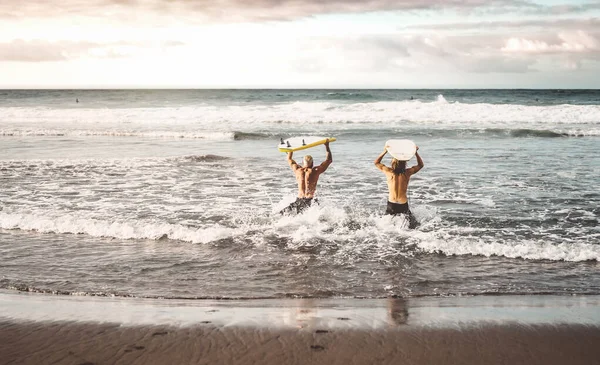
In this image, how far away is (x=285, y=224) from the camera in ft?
31.9

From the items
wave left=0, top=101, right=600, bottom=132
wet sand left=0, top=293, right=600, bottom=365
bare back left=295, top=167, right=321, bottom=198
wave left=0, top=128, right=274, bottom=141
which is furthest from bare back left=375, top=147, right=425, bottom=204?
wave left=0, top=101, right=600, bottom=132

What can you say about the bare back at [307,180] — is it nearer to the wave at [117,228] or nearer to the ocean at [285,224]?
the ocean at [285,224]

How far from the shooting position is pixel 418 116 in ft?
121

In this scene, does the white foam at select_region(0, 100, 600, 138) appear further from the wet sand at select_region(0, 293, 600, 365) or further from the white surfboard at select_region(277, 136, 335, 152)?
the wet sand at select_region(0, 293, 600, 365)

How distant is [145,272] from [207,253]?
1.17 metres

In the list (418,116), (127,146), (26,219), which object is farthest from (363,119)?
(26,219)

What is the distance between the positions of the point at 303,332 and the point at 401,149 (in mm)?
5370

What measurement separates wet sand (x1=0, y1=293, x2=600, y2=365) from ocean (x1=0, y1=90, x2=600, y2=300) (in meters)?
0.47

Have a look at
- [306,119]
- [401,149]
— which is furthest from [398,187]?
[306,119]

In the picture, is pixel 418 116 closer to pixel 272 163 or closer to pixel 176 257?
pixel 272 163

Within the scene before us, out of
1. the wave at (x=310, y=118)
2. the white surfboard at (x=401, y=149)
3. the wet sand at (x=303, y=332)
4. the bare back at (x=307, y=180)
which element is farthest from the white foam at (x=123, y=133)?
the wet sand at (x=303, y=332)

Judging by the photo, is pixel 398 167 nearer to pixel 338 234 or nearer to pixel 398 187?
pixel 398 187

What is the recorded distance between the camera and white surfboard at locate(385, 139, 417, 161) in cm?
940

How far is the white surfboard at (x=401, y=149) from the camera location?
30.9 feet
